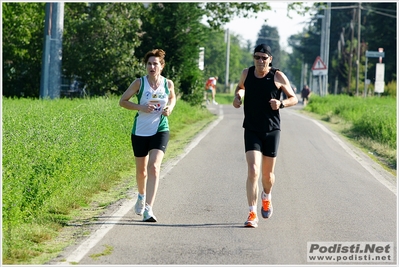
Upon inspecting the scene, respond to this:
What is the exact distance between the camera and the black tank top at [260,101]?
383 inches

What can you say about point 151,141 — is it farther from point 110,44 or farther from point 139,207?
point 110,44

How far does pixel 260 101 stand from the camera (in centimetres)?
974

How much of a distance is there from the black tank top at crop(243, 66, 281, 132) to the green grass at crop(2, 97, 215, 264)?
7.31 feet

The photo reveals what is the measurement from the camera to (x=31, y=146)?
9570 mm

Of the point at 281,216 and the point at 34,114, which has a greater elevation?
the point at 34,114

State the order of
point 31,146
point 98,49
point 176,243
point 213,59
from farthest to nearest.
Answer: point 213,59 < point 98,49 < point 31,146 < point 176,243

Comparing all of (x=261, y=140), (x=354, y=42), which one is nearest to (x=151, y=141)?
(x=261, y=140)

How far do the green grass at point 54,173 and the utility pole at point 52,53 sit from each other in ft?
44.5

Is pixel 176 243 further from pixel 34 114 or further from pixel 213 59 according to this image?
pixel 213 59

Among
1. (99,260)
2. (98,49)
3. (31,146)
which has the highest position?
(98,49)

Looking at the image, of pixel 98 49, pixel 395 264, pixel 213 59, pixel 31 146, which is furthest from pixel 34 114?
pixel 213 59

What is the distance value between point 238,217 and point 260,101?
56.0 inches

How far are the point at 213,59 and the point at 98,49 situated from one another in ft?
245

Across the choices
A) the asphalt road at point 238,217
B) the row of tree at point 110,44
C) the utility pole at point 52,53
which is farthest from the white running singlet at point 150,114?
the row of tree at point 110,44
